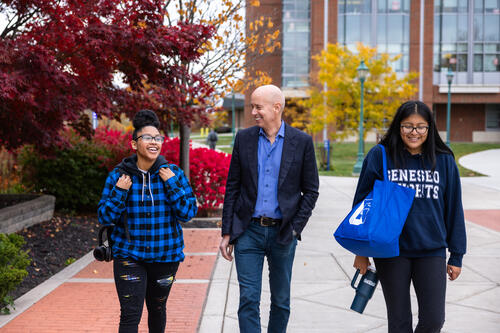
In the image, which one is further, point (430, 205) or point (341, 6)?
point (341, 6)

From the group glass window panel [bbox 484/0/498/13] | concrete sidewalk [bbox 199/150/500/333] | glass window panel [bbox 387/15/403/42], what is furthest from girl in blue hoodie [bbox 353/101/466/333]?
glass window panel [bbox 484/0/498/13]

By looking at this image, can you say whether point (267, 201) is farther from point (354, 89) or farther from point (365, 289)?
point (354, 89)

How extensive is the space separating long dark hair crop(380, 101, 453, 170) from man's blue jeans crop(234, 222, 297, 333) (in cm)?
91

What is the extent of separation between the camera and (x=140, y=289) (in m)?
3.32

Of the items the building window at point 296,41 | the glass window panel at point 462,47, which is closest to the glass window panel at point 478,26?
the glass window panel at point 462,47

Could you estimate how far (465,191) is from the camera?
1543 cm

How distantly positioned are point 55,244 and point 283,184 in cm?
539

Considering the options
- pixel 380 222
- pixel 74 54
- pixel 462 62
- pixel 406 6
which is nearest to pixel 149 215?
pixel 380 222

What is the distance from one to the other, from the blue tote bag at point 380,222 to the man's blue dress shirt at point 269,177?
0.56 metres

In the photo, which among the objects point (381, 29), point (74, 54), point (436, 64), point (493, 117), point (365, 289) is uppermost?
point (381, 29)

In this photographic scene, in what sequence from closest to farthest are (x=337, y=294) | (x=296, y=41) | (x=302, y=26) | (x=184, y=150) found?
1. (x=337, y=294)
2. (x=184, y=150)
3. (x=302, y=26)
4. (x=296, y=41)

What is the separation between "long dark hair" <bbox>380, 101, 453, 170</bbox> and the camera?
10.5ft

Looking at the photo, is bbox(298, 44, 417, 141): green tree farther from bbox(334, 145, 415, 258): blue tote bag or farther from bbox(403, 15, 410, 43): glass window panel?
bbox(334, 145, 415, 258): blue tote bag

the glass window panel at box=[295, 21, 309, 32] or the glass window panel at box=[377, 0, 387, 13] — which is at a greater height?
the glass window panel at box=[377, 0, 387, 13]
